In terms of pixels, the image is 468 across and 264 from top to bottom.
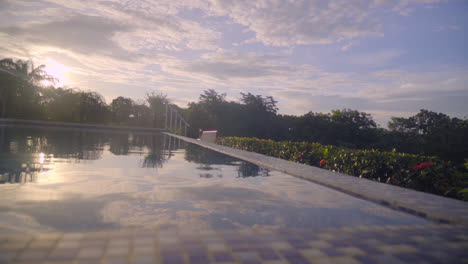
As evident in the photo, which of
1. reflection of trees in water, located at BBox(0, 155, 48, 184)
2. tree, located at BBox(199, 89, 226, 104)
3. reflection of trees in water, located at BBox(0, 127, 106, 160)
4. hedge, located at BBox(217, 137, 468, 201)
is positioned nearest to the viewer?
reflection of trees in water, located at BBox(0, 155, 48, 184)

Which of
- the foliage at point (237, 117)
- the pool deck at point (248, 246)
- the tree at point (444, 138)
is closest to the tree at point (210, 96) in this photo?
the foliage at point (237, 117)

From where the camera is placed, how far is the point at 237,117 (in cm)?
3161

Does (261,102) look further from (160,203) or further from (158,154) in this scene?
(160,203)

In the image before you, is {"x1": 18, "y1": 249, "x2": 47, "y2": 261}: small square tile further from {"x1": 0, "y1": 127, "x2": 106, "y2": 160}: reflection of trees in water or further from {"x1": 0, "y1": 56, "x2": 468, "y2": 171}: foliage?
{"x1": 0, "y1": 56, "x2": 468, "y2": 171}: foliage

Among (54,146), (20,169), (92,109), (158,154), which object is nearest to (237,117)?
(92,109)

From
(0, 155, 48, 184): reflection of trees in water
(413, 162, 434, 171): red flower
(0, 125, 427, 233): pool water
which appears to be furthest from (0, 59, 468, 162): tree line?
(413, 162, 434, 171): red flower

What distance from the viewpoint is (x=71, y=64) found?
1791 centimetres

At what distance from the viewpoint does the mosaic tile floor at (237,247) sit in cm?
208

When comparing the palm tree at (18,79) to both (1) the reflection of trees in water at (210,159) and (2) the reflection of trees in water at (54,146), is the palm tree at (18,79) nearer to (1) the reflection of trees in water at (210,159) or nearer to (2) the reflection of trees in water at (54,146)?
(2) the reflection of trees in water at (54,146)

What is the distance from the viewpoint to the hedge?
4.83m

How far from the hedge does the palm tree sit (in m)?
26.8

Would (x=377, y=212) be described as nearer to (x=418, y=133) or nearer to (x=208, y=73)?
(x=208, y=73)

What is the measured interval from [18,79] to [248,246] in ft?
100

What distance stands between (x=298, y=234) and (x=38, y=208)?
2.74 metres
